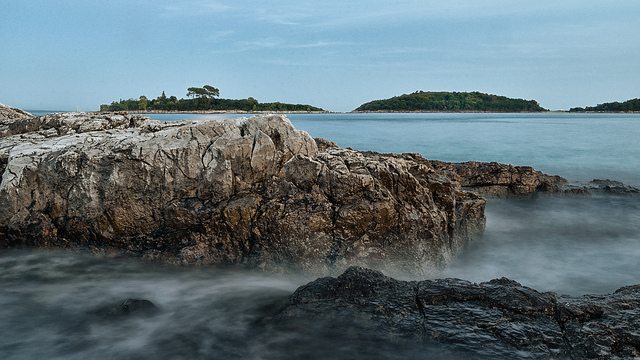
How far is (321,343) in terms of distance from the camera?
13.3 ft

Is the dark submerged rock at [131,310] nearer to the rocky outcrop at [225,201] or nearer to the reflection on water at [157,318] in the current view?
the reflection on water at [157,318]

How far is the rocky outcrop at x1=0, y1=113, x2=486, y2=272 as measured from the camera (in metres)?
6.12

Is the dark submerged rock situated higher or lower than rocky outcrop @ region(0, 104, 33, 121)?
lower

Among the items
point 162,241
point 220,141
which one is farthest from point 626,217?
point 162,241

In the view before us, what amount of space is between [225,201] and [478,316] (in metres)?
4.16

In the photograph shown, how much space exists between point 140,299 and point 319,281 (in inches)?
95.8

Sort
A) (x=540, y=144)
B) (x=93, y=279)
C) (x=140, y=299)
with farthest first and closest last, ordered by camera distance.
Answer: (x=540, y=144) → (x=93, y=279) → (x=140, y=299)

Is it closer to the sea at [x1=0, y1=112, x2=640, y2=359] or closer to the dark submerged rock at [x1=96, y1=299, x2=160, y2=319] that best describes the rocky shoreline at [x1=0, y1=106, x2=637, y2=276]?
the sea at [x1=0, y1=112, x2=640, y2=359]

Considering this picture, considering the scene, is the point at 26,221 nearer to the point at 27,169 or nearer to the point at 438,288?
the point at 27,169

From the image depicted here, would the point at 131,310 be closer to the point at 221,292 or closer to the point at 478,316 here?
the point at 221,292

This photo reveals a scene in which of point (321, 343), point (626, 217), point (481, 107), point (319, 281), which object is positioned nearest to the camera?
point (321, 343)

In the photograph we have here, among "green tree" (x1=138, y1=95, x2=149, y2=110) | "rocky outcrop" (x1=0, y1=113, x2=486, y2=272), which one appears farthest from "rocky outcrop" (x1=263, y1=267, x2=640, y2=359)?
"green tree" (x1=138, y1=95, x2=149, y2=110)

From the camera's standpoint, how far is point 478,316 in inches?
152

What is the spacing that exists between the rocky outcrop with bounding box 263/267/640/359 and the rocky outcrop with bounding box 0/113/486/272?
1.46 m
